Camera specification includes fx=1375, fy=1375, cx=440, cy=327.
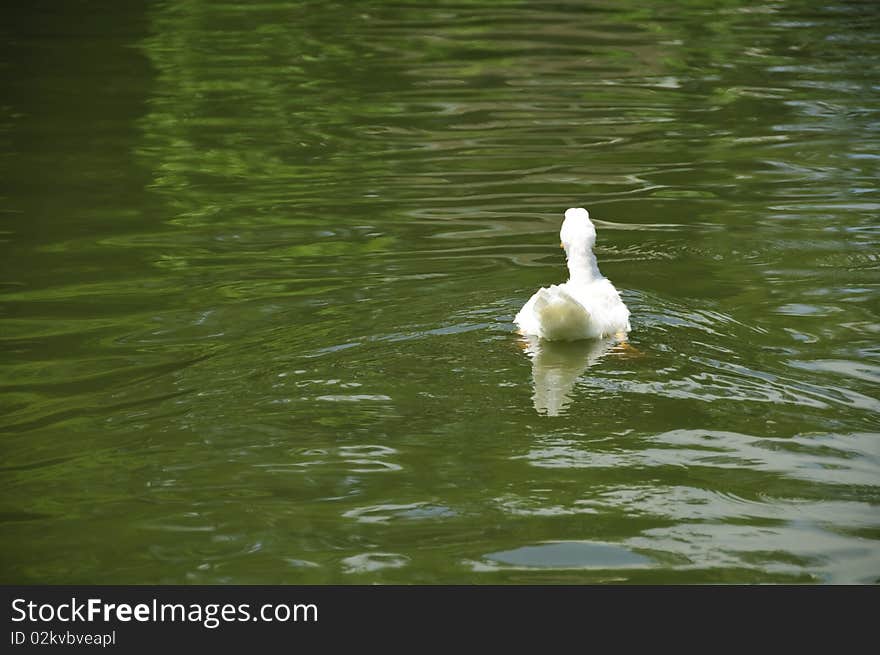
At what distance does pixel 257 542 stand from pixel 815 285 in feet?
15.0

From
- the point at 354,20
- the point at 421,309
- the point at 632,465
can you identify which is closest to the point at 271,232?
the point at 421,309

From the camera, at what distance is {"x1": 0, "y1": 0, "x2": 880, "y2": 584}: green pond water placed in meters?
5.59

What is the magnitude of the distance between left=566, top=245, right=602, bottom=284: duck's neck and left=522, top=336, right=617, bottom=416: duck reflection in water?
0.37 meters

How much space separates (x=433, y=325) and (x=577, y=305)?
90cm

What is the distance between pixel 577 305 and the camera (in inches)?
280

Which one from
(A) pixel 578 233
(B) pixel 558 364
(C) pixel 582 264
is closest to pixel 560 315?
(B) pixel 558 364

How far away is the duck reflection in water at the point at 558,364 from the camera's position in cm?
667

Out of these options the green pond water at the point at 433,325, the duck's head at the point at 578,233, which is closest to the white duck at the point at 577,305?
the duck's head at the point at 578,233

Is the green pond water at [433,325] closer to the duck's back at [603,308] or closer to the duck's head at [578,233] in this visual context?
the duck's back at [603,308]

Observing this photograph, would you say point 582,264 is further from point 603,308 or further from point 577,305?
point 577,305

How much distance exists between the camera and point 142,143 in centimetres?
1316

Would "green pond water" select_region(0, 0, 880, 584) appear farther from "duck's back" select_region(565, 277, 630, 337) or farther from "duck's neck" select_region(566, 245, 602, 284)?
"duck's neck" select_region(566, 245, 602, 284)

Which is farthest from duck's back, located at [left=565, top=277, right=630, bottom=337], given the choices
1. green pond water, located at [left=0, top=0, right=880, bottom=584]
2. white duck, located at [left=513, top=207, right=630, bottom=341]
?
green pond water, located at [left=0, top=0, right=880, bottom=584]

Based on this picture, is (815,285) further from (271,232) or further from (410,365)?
(271,232)
